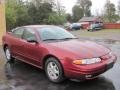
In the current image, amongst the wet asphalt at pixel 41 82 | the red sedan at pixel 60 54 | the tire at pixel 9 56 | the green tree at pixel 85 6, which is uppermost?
the green tree at pixel 85 6

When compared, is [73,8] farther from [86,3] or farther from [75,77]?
[75,77]

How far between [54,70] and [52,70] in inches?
3.4

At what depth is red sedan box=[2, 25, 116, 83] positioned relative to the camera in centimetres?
660

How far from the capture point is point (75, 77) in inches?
261

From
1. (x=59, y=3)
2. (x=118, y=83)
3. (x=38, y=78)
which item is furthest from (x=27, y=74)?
(x=59, y=3)

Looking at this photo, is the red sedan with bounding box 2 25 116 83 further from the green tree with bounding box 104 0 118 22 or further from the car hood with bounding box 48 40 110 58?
the green tree with bounding box 104 0 118 22

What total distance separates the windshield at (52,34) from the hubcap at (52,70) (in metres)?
0.95

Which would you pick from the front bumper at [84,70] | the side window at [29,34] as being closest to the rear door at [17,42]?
the side window at [29,34]

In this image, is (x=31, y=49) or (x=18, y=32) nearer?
(x=31, y=49)

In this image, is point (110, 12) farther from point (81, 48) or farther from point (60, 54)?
point (60, 54)

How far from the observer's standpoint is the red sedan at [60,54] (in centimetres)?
660

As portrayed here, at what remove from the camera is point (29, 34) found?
848 centimetres

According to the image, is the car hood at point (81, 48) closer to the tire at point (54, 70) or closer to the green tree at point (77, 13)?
the tire at point (54, 70)

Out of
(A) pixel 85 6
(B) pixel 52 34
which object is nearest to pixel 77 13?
(A) pixel 85 6
